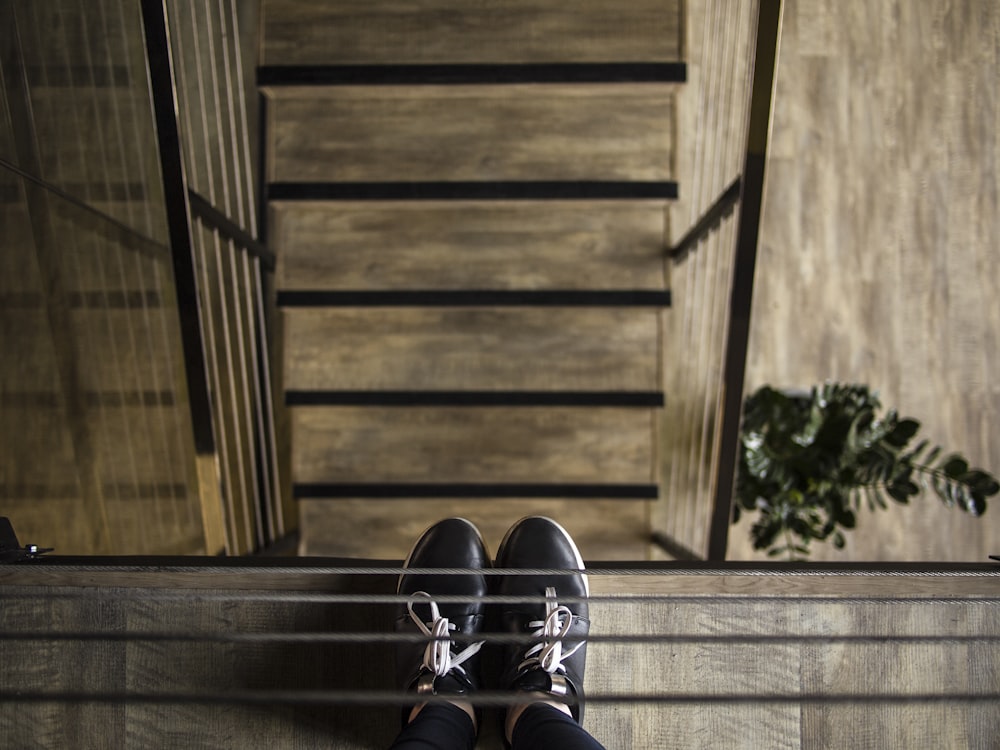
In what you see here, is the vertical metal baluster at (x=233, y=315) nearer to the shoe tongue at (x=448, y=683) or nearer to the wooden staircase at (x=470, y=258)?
the wooden staircase at (x=470, y=258)

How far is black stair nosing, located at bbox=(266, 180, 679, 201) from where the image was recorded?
2170 mm

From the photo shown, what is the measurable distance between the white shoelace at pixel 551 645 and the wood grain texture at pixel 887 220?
6.48 ft

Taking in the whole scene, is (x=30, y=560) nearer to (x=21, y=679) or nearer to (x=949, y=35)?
(x=21, y=679)

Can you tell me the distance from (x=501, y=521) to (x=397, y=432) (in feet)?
1.41

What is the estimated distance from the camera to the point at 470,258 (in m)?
2.26

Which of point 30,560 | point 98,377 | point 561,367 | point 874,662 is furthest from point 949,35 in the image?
point 30,560

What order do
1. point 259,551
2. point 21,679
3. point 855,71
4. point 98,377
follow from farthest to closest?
point 855,71, point 259,551, point 98,377, point 21,679

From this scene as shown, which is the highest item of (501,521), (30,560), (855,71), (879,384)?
(855,71)

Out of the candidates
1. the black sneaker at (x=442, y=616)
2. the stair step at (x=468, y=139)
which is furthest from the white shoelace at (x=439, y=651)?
the stair step at (x=468, y=139)

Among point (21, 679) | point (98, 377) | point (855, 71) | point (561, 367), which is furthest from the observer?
point (855, 71)

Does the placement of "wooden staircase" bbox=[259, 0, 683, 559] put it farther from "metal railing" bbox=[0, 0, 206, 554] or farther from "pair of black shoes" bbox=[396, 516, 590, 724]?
"pair of black shoes" bbox=[396, 516, 590, 724]

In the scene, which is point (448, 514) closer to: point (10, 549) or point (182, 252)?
point (182, 252)

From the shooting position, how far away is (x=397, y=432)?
232 centimetres

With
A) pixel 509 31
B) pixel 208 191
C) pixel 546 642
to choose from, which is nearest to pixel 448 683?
pixel 546 642
